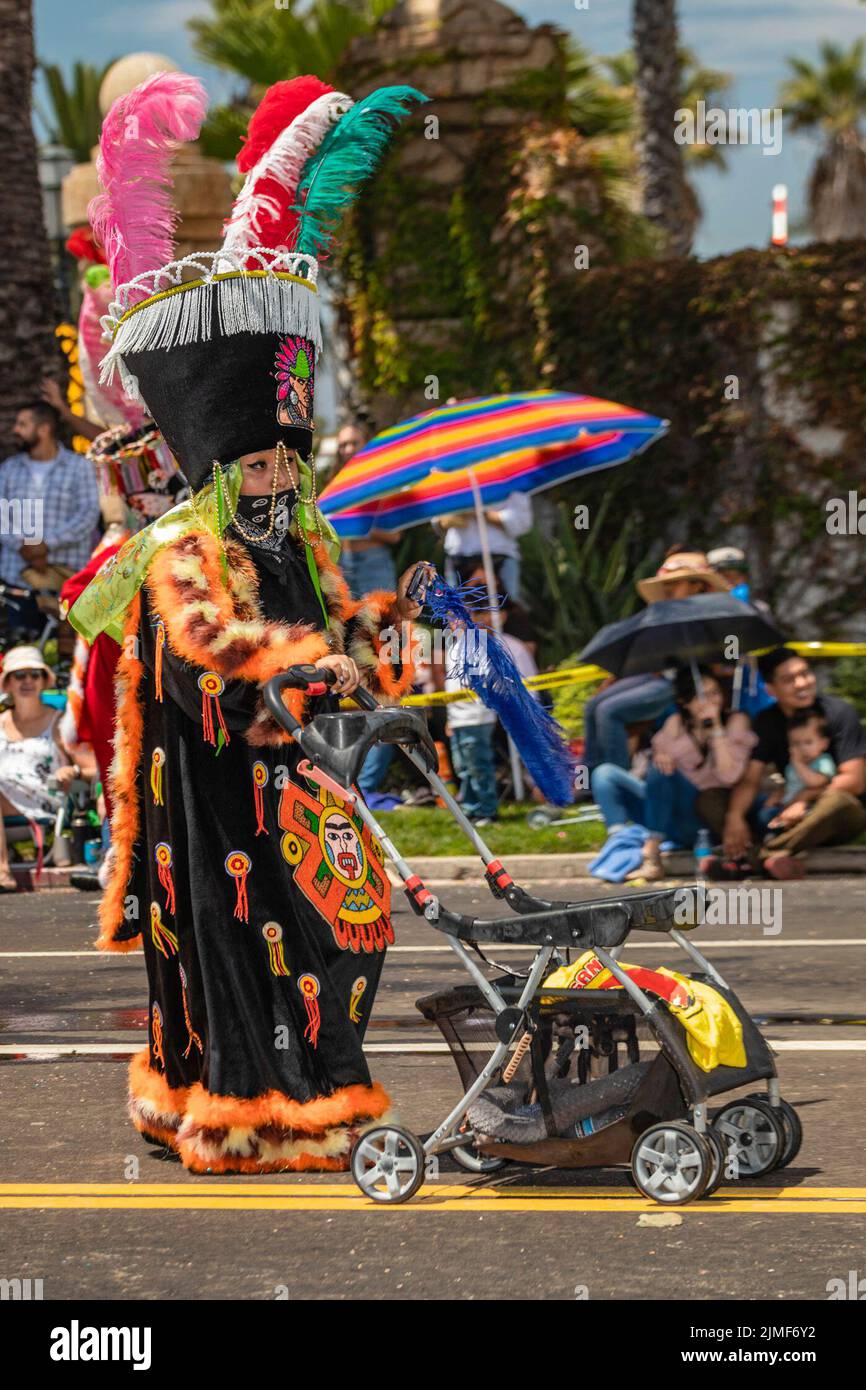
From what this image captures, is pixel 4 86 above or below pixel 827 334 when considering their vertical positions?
above

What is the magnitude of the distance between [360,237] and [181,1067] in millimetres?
13513

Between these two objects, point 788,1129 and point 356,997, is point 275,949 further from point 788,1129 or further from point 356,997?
point 788,1129

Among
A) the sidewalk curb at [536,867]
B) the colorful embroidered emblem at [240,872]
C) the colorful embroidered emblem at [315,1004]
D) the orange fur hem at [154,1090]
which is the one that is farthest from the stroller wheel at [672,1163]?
the sidewalk curb at [536,867]

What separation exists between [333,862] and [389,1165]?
0.86m

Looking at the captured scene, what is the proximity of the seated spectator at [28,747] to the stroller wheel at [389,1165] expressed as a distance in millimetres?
7274

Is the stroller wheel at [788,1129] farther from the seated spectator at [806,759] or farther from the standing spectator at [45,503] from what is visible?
the standing spectator at [45,503]

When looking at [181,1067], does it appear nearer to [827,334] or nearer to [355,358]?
[827,334]

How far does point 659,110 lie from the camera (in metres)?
25.5

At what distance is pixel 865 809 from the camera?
11.5 m

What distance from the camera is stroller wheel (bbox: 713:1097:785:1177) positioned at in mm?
5395

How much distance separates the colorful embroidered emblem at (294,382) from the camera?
19.2 feet

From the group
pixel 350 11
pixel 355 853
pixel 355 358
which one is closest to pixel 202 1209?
pixel 355 853

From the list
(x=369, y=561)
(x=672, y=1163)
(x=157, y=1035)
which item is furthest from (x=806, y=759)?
(x=672, y=1163)

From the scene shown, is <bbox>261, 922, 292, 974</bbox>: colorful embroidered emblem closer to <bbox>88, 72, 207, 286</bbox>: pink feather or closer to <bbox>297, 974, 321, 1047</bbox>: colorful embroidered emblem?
<bbox>297, 974, 321, 1047</bbox>: colorful embroidered emblem
